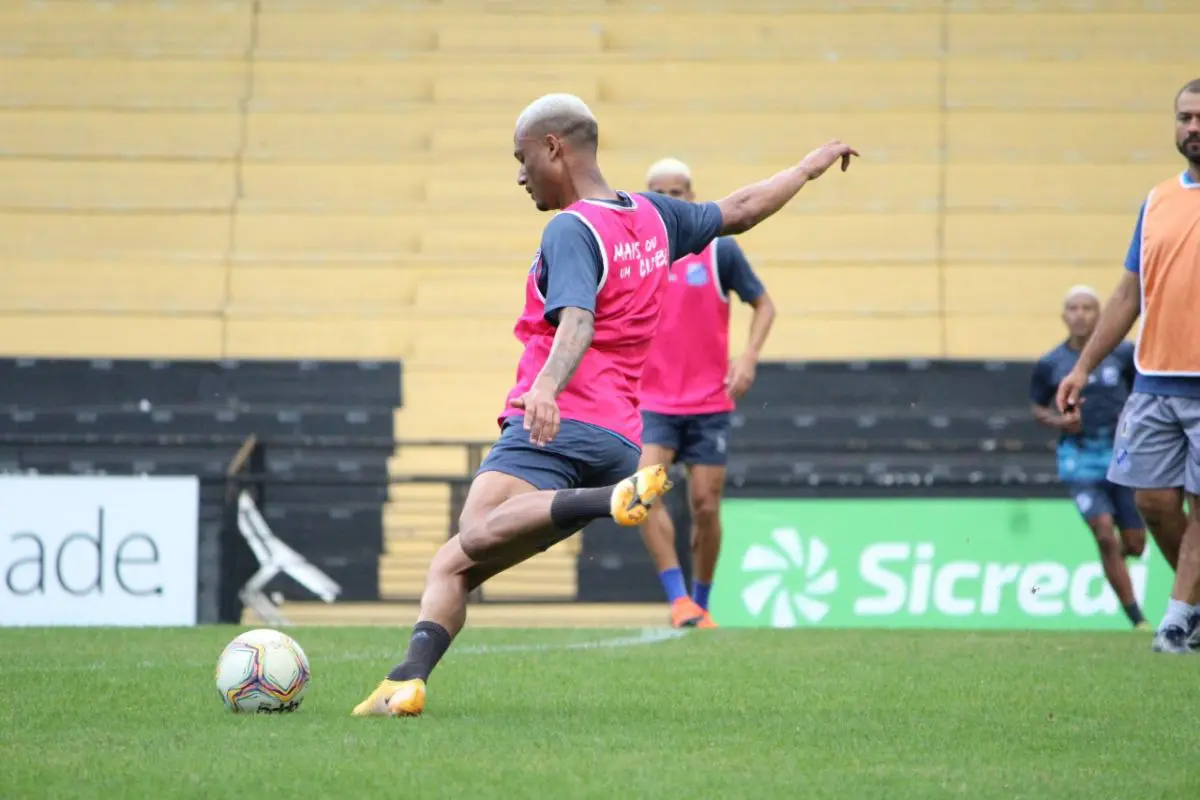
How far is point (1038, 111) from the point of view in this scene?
16219 mm

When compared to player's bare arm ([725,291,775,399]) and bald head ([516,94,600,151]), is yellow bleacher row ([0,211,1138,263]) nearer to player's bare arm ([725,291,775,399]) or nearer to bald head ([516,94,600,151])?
player's bare arm ([725,291,775,399])

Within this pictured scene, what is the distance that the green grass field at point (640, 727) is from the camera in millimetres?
3955

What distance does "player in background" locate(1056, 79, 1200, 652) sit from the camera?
24.1 ft

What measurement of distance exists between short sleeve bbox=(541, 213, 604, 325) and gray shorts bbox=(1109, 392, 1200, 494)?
10.7ft

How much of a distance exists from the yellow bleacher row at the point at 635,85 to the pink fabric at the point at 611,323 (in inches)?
437

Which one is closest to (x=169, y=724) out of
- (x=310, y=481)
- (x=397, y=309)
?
(x=310, y=481)

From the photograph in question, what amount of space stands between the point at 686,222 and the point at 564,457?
866mm

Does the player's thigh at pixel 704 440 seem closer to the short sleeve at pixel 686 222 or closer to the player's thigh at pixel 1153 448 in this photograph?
the player's thigh at pixel 1153 448

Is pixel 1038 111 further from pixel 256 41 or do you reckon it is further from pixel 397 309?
pixel 256 41

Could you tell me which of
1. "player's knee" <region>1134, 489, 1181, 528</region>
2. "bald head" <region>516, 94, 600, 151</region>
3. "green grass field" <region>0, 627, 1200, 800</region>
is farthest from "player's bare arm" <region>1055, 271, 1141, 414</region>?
"bald head" <region>516, 94, 600, 151</region>

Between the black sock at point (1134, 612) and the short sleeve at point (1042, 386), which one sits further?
the short sleeve at point (1042, 386)

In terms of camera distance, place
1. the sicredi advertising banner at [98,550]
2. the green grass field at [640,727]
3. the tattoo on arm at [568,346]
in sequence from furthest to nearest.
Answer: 1. the sicredi advertising banner at [98,550]
2. the tattoo on arm at [568,346]
3. the green grass field at [640,727]

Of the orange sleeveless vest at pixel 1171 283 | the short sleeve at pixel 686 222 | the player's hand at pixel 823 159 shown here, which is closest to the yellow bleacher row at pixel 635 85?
the orange sleeveless vest at pixel 1171 283

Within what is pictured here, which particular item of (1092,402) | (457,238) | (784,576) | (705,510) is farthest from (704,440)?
(457,238)
